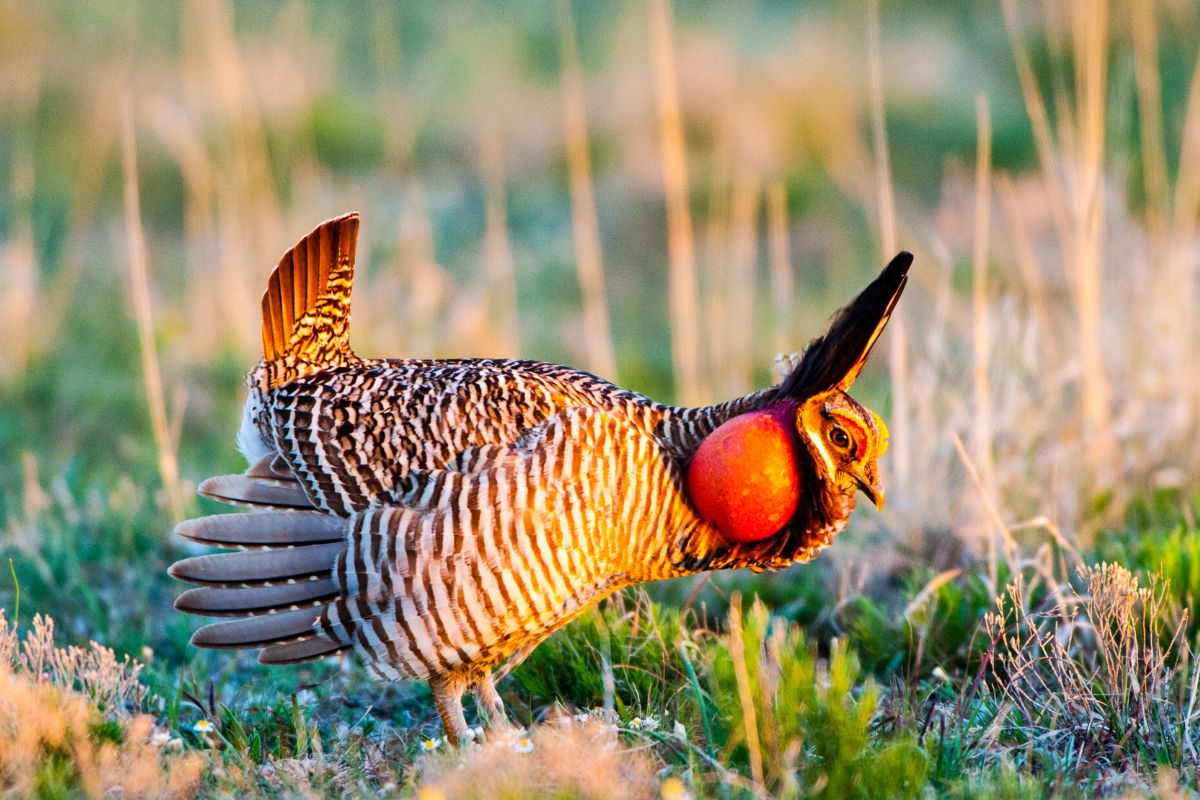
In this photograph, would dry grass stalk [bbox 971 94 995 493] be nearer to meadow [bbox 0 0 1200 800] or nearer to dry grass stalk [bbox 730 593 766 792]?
meadow [bbox 0 0 1200 800]

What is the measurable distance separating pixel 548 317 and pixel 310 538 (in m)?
5.35

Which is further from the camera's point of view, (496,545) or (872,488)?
(872,488)

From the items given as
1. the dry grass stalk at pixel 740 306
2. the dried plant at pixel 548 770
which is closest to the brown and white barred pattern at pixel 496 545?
the dried plant at pixel 548 770

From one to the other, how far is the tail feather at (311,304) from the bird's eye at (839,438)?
162 cm

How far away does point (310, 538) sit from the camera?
3.79 meters

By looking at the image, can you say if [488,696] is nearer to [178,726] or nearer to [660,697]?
[660,697]

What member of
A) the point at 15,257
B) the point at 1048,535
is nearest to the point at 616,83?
the point at 15,257

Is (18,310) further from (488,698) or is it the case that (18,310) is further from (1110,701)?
(1110,701)

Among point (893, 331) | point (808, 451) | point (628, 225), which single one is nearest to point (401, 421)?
point (808, 451)

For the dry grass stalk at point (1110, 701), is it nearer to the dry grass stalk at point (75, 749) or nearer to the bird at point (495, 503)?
the bird at point (495, 503)

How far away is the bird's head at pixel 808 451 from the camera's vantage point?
12.4 ft

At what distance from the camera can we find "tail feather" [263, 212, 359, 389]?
427cm

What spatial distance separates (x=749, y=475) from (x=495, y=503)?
0.72m

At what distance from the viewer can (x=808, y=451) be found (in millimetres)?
3861
